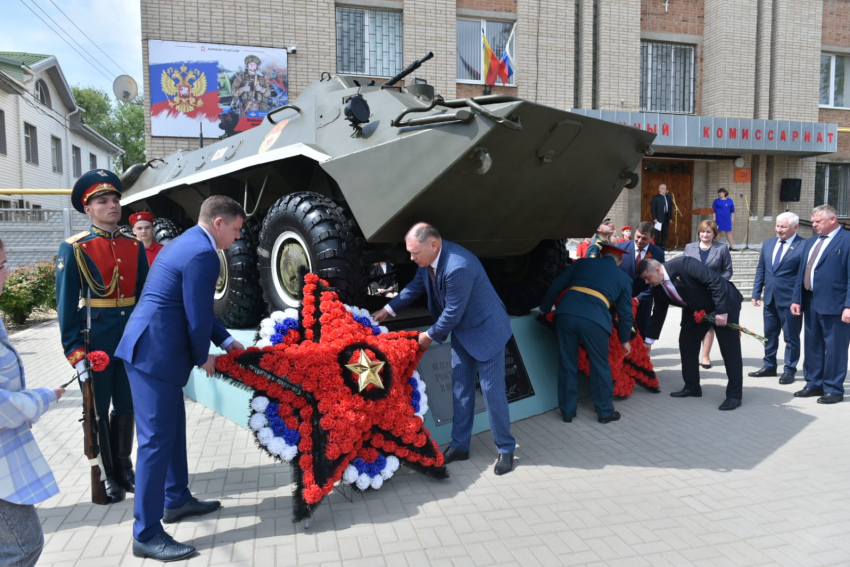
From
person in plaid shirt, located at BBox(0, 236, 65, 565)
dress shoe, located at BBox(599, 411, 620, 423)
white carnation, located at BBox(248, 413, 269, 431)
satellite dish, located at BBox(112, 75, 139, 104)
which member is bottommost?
dress shoe, located at BBox(599, 411, 620, 423)

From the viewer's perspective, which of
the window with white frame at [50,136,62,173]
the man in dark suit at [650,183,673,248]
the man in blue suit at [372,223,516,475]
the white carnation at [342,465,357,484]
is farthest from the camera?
the window with white frame at [50,136,62,173]

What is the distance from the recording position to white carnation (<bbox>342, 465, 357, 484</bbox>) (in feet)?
12.0

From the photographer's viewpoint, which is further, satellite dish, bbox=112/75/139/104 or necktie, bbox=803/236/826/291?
satellite dish, bbox=112/75/139/104

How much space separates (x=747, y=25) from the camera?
54.0 feet

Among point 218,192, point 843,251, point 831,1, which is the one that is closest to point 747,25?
point 831,1

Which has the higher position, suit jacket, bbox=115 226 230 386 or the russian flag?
the russian flag

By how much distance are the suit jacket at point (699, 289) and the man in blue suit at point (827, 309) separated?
0.91 m

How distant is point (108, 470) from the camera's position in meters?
3.89

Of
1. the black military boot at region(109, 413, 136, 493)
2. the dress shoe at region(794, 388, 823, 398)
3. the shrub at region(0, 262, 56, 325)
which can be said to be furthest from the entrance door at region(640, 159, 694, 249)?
the black military boot at region(109, 413, 136, 493)

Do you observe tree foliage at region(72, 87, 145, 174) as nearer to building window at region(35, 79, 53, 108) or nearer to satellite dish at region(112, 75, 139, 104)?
building window at region(35, 79, 53, 108)

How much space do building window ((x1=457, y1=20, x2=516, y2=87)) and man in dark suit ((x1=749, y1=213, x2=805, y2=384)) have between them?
9577 mm

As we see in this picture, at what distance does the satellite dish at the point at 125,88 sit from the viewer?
40.3 ft

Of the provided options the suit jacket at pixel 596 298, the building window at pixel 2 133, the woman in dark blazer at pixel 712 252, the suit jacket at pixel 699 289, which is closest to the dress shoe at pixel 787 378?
the woman in dark blazer at pixel 712 252

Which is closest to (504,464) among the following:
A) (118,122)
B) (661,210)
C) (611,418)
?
(611,418)
